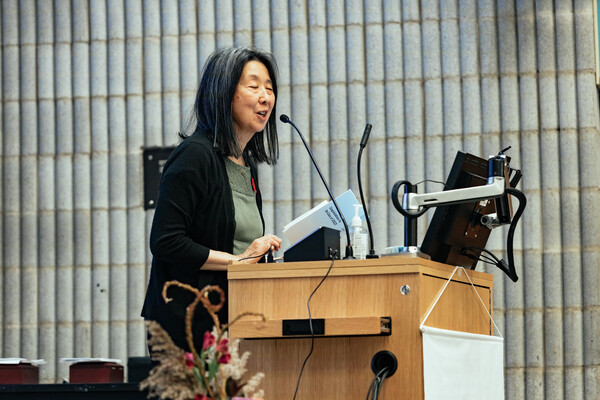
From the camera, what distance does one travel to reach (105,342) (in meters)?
4.92

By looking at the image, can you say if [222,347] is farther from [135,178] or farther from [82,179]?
[82,179]

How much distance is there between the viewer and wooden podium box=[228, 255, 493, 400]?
224 cm

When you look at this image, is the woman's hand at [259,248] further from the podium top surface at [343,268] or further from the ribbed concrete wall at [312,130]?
the ribbed concrete wall at [312,130]

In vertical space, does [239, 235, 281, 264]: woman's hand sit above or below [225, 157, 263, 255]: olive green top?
below

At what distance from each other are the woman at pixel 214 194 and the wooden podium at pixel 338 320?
20 cm

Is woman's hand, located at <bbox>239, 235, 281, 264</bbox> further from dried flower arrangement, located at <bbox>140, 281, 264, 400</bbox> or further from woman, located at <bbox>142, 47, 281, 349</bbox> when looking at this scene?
dried flower arrangement, located at <bbox>140, 281, 264, 400</bbox>

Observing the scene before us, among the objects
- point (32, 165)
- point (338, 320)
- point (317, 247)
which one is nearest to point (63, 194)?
point (32, 165)

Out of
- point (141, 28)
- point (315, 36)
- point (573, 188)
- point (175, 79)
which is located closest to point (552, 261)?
point (573, 188)

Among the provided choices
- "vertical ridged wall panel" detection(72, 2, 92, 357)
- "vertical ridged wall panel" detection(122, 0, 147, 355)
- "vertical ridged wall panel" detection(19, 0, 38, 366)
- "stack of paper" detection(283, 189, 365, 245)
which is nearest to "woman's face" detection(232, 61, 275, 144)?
"stack of paper" detection(283, 189, 365, 245)

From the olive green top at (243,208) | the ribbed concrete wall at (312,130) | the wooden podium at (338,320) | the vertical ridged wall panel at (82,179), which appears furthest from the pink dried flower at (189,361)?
the vertical ridged wall panel at (82,179)

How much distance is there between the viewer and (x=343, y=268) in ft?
7.62

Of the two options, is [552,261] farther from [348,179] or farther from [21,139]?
[21,139]

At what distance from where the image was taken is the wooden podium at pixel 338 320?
224 centimetres

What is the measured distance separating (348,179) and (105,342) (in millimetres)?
1477
